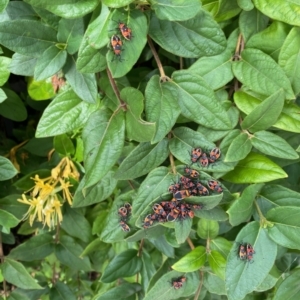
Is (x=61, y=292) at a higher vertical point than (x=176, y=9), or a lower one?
lower

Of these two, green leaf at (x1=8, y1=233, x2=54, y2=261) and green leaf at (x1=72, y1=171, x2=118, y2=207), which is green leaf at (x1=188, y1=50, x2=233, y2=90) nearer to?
green leaf at (x1=72, y1=171, x2=118, y2=207)

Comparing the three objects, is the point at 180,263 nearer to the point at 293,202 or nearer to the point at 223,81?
the point at 293,202

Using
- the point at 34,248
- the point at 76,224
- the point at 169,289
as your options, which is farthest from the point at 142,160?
the point at 34,248

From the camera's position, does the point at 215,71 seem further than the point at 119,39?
Yes

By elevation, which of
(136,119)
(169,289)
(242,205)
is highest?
(136,119)

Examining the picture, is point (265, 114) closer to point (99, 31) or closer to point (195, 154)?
point (195, 154)

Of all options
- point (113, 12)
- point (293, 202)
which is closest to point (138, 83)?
point (113, 12)
